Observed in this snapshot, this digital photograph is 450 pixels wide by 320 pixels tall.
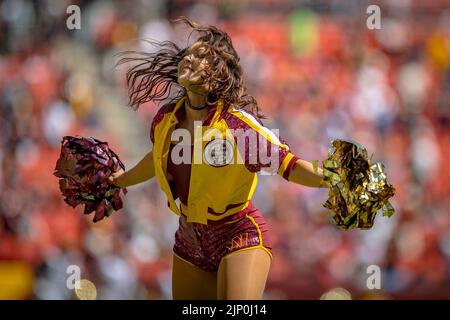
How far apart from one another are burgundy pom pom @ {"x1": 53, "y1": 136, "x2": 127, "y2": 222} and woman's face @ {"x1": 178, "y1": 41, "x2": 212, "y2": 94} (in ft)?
2.44

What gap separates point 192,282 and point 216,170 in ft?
1.95

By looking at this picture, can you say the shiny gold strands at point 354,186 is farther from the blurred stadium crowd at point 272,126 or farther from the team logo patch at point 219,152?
the blurred stadium crowd at point 272,126

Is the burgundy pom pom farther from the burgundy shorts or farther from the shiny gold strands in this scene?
the shiny gold strands

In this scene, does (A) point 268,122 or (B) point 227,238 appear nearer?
(B) point 227,238

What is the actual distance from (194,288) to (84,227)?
267cm

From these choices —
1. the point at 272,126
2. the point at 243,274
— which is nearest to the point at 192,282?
the point at 243,274

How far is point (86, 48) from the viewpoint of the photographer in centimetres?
736

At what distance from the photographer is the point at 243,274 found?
436 centimetres

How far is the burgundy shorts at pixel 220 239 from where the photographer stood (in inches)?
178

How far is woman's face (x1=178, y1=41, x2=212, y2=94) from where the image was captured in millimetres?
4508

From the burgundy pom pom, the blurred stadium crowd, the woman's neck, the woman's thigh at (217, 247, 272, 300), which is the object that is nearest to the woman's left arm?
the woman's thigh at (217, 247, 272, 300)

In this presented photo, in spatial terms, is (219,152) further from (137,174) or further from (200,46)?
(137,174)
